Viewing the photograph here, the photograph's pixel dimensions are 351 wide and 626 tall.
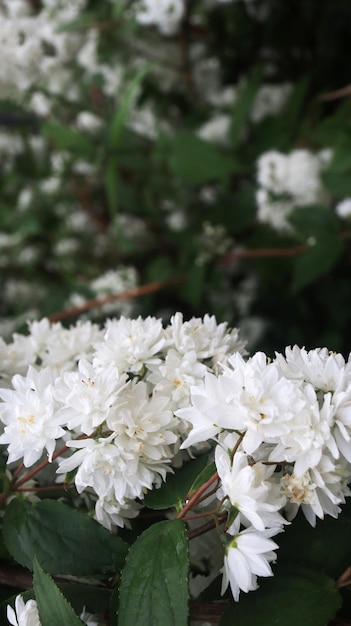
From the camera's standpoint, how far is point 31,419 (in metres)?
0.54

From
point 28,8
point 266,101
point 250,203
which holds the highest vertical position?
point 28,8

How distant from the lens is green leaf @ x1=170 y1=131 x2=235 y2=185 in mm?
1531

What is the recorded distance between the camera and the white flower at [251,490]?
442 millimetres

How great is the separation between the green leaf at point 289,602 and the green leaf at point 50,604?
0.11 metres

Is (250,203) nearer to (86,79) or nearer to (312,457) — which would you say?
(86,79)

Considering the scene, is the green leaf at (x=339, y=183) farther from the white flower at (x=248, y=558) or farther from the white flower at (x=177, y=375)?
the white flower at (x=248, y=558)

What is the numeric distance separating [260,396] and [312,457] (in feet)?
0.17

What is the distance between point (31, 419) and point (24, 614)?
14 centimetres

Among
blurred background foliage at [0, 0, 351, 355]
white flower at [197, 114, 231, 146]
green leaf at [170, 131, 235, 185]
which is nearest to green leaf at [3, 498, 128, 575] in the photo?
blurred background foliage at [0, 0, 351, 355]

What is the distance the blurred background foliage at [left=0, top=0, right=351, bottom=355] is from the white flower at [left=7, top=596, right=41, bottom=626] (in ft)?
3.01

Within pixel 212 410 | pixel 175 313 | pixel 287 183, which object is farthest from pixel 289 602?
pixel 287 183

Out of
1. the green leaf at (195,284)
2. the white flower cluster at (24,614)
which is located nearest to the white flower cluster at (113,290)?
the green leaf at (195,284)

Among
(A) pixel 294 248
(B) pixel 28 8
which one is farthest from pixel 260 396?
(B) pixel 28 8

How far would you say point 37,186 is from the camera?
1919 mm
